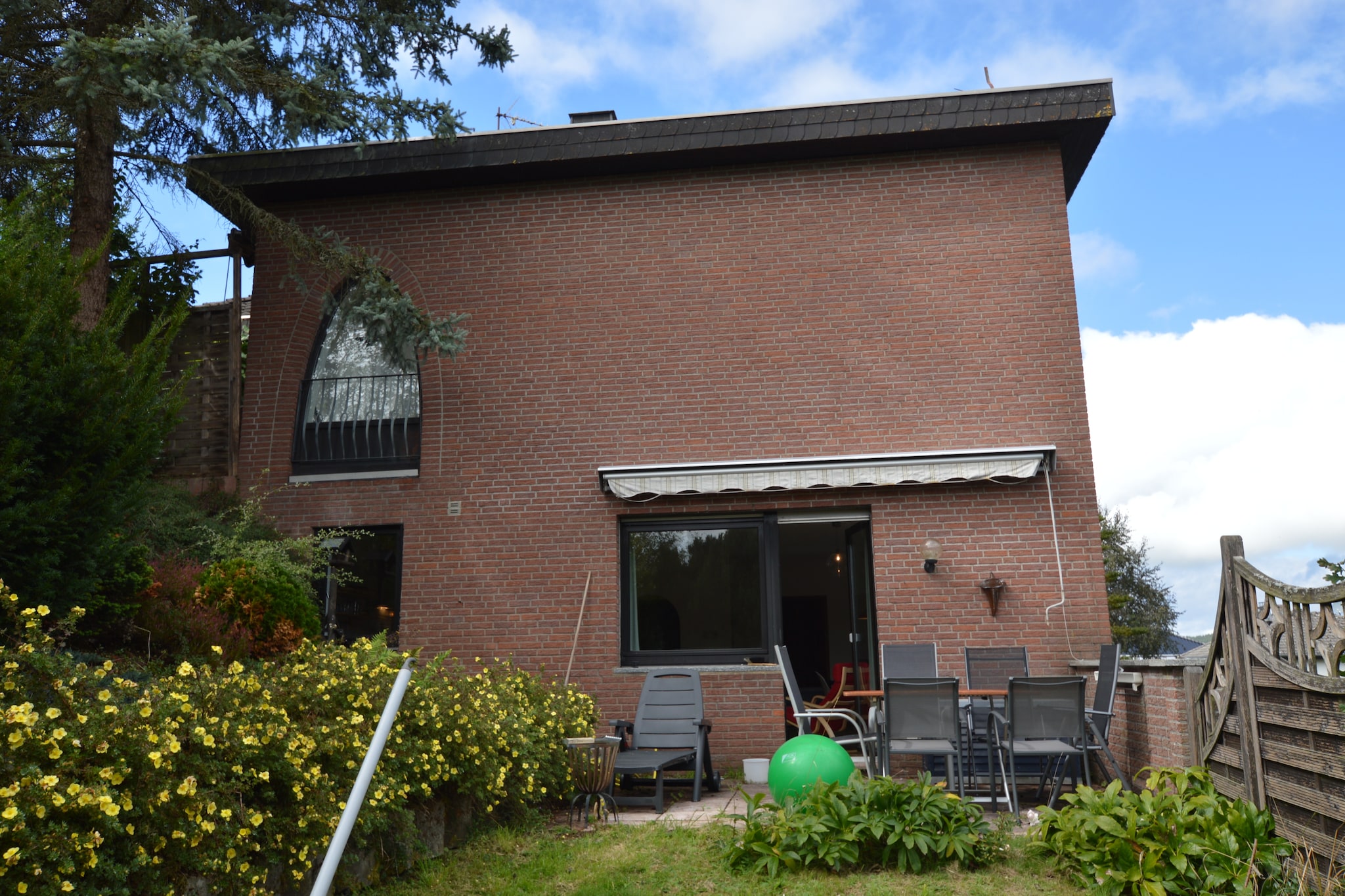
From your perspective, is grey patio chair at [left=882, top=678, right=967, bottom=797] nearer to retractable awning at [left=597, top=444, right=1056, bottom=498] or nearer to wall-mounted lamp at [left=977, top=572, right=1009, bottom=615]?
wall-mounted lamp at [left=977, top=572, right=1009, bottom=615]

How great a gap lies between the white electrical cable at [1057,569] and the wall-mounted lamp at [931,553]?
99 cm

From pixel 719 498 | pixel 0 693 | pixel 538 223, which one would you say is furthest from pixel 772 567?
pixel 0 693

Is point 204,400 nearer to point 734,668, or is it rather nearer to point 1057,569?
point 734,668

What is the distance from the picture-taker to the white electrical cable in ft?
28.1

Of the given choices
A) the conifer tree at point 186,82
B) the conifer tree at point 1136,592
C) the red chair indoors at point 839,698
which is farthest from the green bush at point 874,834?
the conifer tree at point 1136,592

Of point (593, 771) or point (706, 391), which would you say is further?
point (706, 391)

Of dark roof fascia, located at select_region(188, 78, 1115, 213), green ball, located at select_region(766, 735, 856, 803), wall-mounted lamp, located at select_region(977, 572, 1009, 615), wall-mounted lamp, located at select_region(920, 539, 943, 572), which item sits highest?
dark roof fascia, located at select_region(188, 78, 1115, 213)

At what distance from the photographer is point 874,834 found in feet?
15.2

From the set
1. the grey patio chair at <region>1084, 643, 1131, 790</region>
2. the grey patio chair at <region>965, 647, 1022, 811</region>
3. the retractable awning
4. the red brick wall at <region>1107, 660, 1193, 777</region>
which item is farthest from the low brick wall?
the retractable awning

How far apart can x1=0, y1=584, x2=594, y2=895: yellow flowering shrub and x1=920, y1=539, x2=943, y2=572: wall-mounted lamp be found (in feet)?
14.9

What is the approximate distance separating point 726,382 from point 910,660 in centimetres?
308

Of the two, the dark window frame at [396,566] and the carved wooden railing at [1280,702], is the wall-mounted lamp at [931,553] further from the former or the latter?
the dark window frame at [396,566]

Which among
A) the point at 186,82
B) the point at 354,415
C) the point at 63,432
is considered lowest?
the point at 63,432

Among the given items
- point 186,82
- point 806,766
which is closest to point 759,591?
point 806,766
